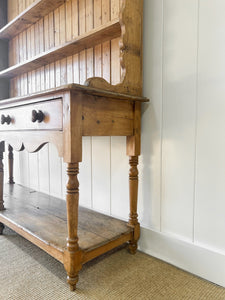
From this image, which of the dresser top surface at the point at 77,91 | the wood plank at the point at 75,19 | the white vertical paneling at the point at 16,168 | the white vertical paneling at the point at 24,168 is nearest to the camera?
the dresser top surface at the point at 77,91

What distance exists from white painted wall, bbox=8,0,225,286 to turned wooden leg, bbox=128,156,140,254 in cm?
6

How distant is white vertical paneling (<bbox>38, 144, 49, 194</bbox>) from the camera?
1.90m

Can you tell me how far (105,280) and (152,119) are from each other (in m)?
0.77

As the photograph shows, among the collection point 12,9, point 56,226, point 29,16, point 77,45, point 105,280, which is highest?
point 12,9

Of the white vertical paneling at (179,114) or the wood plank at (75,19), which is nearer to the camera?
the white vertical paneling at (179,114)

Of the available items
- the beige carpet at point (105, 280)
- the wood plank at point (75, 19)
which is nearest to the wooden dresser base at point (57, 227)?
the beige carpet at point (105, 280)

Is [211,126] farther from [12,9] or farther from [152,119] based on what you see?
[12,9]

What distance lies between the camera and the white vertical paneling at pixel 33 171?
2.02 metres

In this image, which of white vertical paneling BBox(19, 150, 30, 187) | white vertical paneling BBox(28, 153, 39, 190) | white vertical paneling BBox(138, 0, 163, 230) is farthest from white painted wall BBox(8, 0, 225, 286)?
white vertical paneling BBox(19, 150, 30, 187)

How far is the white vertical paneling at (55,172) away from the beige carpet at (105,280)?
651 mm

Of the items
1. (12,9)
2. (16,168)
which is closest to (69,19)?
(12,9)

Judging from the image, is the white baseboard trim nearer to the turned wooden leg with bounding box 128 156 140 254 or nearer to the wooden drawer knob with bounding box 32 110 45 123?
the turned wooden leg with bounding box 128 156 140 254

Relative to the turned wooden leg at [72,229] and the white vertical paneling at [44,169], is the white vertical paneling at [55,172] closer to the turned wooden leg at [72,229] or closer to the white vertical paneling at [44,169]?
the white vertical paneling at [44,169]

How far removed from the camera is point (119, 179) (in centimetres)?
133
